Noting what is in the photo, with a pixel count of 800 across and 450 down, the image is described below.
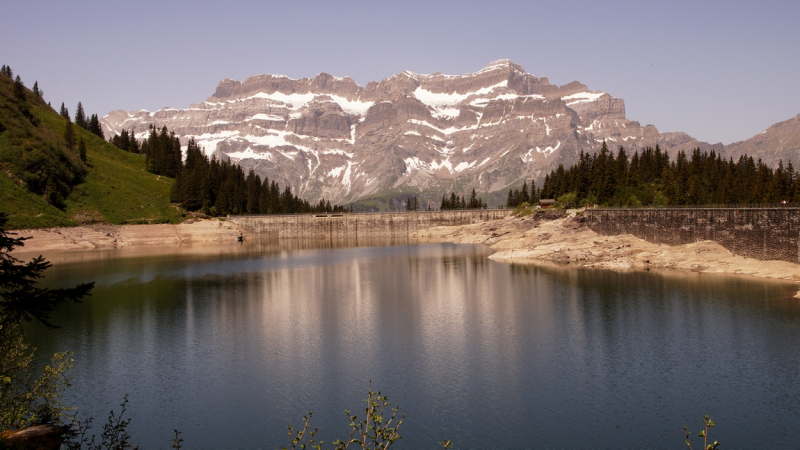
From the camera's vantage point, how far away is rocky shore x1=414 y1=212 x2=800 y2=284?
289ft

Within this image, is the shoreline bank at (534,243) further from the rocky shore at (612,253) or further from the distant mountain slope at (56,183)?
the distant mountain slope at (56,183)

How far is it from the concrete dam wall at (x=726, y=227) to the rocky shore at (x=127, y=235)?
117 metres

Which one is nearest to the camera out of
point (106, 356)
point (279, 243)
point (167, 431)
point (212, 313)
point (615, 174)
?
point (167, 431)

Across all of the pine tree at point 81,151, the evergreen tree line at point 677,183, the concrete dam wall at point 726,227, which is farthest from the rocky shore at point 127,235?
the concrete dam wall at point 726,227

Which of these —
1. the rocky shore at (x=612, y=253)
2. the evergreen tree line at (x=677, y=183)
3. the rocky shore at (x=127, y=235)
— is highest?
the evergreen tree line at (x=677, y=183)

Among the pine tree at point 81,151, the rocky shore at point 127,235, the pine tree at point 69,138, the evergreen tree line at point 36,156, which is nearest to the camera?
the rocky shore at point 127,235

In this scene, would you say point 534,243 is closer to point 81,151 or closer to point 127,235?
point 127,235

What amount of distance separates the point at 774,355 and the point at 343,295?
49996mm

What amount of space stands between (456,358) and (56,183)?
14535 cm

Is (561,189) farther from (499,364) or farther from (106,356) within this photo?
(106,356)

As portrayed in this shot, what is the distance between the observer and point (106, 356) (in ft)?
166

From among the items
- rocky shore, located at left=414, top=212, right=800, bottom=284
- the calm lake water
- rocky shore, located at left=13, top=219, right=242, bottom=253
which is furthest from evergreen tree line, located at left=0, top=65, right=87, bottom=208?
rocky shore, located at left=414, top=212, right=800, bottom=284

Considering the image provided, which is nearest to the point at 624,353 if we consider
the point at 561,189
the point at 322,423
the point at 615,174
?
the point at 322,423

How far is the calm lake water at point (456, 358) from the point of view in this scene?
36188mm
